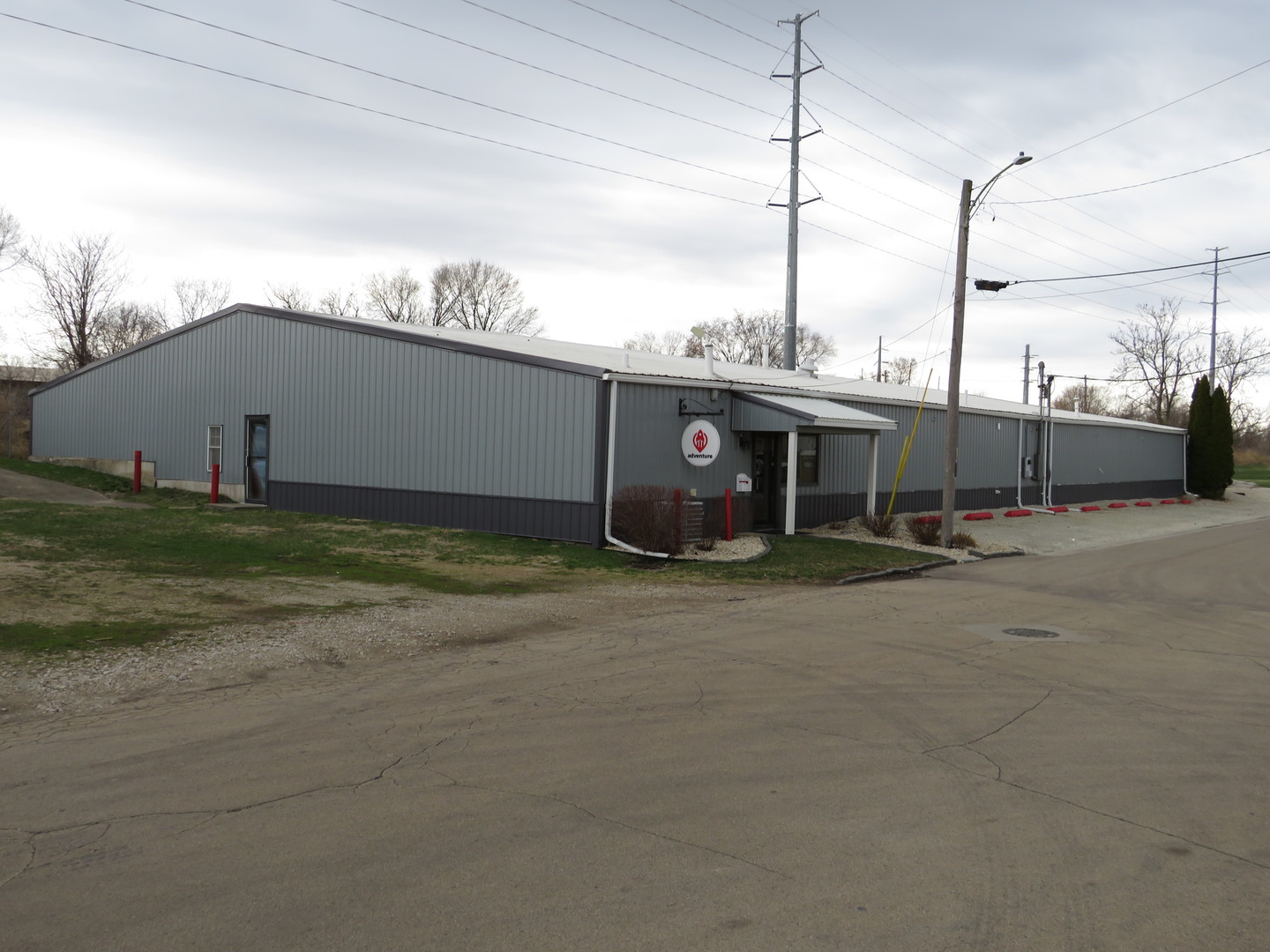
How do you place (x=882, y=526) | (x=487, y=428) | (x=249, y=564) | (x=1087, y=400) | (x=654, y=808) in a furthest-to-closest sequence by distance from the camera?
(x=1087, y=400) → (x=882, y=526) → (x=487, y=428) → (x=249, y=564) → (x=654, y=808)

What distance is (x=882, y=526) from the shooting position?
20.0 metres

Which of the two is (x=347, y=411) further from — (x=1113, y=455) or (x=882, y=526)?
(x=1113, y=455)

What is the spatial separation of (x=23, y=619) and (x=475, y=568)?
6190 mm

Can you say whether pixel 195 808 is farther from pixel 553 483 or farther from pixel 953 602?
pixel 553 483

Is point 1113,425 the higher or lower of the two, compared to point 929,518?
higher

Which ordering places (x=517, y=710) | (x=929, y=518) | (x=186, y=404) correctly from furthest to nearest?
(x=186, y=404) < (x=929, y=518) < (x=517, y=710)

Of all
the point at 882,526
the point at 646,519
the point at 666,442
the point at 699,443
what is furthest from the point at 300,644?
the point at 882,526

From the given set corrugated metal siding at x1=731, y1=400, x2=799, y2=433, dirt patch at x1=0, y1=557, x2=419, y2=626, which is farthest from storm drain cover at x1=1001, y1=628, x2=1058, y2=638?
corrugated metal siding at x1=731, y1=400, x2=799, y2=433

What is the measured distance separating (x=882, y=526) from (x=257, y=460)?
48.2ft

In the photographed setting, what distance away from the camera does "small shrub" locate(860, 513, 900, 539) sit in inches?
787

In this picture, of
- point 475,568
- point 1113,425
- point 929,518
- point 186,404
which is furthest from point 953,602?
point 1113,425

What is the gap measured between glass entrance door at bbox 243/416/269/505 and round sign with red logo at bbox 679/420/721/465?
1084 cm

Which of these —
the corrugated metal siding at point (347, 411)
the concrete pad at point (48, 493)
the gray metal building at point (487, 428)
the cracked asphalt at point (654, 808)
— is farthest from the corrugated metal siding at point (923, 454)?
the concrete pad at point (48, 493)

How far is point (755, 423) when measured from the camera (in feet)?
61.7
